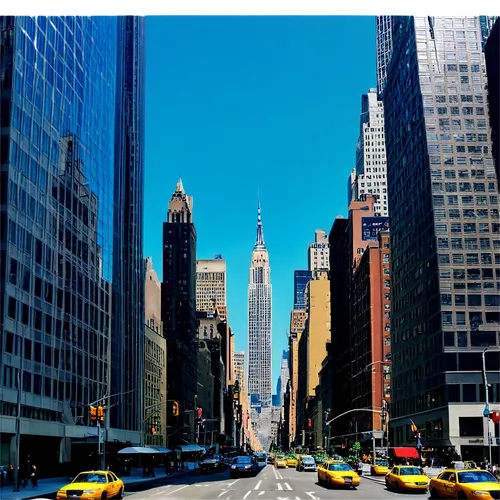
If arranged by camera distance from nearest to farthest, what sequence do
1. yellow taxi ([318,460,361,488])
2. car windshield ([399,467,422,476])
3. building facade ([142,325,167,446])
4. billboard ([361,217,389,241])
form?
car windshield ([399,467,422,476])
yellow taxi ([318,460,361,488])
building facade ([142,325,167,446])
billboard ([361,217,389,241])

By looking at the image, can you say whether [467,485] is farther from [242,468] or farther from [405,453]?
[405,453]

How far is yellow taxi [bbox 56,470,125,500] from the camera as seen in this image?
31500 millimetres

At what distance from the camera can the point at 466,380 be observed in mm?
92188

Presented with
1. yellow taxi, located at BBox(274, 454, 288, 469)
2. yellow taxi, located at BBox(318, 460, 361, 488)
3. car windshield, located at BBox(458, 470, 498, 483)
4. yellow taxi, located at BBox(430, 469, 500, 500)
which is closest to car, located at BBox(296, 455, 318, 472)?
yellow taxi, located at BBox(274, 454, 288, 469)

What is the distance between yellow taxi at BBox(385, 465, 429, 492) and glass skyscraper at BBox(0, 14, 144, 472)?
111 ft

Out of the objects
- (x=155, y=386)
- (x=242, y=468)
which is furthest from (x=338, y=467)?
(x=155, y=386)

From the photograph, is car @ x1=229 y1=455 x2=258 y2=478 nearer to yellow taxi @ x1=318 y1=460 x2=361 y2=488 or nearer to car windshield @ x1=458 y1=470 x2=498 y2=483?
yellow taxi @ x1=318 y1=460 x2=361 y2=488

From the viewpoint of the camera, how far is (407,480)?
40.4 metres

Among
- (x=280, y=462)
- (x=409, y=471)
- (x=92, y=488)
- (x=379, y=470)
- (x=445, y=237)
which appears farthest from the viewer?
(x=280, y=462)

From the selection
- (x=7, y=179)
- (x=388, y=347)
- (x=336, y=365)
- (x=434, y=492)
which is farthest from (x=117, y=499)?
(x=336, y=365)

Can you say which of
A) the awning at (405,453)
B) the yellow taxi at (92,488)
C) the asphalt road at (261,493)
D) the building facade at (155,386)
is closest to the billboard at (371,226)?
the building facade at (155,386)

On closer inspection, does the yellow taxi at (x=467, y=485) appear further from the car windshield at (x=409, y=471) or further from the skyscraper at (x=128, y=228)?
the skyscraper at (x=128, y=228)

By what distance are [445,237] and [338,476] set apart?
60050 mm

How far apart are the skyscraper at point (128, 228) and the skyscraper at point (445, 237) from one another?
134 feet
